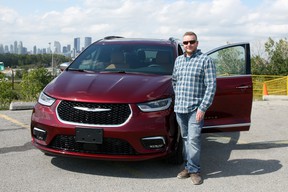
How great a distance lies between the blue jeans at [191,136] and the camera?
4.12 meters

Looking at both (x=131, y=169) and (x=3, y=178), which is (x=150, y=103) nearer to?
(x=131, y=169)

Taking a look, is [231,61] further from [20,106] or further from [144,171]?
[20,106]

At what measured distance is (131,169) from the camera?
468 centimetres

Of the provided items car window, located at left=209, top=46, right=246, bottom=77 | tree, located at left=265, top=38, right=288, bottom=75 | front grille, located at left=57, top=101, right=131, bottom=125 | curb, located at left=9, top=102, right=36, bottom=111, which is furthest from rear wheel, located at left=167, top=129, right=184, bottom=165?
tree, located at left=265, top=38, right=288, bottom=75

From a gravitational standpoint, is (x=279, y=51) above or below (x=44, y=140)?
above

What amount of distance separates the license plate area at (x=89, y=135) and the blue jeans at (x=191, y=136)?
2.93 feet

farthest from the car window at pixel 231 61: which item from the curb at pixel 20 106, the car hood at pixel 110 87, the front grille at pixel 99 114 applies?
the curb at pixel 20 106

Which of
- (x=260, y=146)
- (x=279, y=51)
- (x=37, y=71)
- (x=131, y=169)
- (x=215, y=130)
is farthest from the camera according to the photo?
(x=37, y=71)

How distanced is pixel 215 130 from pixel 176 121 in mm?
968

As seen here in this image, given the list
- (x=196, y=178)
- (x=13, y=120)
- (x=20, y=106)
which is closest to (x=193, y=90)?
(x=196, y=178)

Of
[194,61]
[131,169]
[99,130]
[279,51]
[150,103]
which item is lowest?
[131,169]

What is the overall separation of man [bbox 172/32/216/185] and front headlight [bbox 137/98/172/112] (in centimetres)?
18

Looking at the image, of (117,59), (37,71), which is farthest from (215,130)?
(37,71)

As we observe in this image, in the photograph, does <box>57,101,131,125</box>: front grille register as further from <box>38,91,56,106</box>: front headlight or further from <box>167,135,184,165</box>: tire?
<box>167,135,184,165</box>: tire
